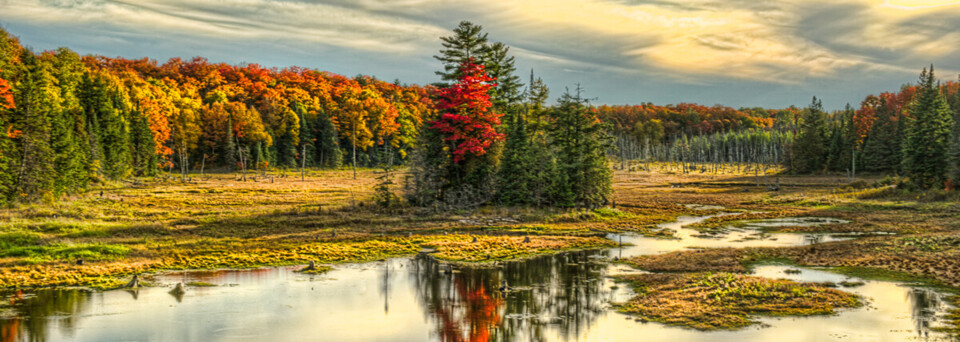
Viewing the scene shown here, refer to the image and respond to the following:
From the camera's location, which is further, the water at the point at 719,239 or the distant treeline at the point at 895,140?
the distant treeline at the point at 895,140

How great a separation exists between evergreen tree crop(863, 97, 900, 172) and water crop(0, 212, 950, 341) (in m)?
86.8

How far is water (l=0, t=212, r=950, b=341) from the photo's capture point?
1823 centimetres

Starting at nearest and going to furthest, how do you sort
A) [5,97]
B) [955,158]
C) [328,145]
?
[5,97] → [955,158] → [328,145]

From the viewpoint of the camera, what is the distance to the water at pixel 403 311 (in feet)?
59.8

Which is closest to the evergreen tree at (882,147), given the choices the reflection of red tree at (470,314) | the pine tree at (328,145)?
the reflection of red tree at (470,314)

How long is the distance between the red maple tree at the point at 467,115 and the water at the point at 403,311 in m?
24.1

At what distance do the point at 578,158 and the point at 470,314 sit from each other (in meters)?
33.2

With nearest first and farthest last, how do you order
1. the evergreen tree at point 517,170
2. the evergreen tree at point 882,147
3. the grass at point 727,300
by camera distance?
the grass at point 727,300 → the evergreen tree at point 517,170 → the evergreen tree at point 882,147

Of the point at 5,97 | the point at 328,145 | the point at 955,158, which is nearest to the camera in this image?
the point at 5,97

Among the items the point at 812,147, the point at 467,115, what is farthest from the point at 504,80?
the point at 812,147

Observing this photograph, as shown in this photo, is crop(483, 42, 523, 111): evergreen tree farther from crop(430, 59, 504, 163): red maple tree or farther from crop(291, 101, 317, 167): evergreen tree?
crop(291, 101, 317, 167): evergreen tree

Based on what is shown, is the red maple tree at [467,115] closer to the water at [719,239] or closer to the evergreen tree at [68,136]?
the water at [719,239]

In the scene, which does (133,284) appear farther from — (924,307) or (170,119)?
(170,119)

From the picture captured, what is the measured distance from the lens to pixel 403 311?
71.1ft
